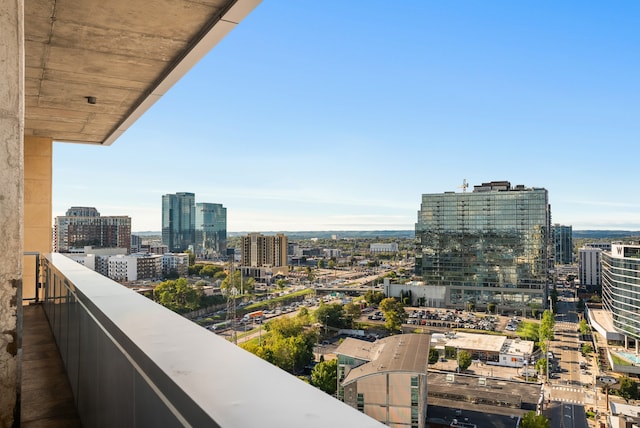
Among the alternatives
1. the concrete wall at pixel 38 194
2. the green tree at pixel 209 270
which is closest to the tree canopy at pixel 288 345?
the green tree at pixel 209 270

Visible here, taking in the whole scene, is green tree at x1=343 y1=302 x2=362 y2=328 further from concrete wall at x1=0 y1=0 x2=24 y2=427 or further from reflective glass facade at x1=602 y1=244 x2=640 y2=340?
concrete wall at x1=0 y1=0 x2=24 y2=427

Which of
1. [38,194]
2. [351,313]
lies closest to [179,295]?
[351,313]

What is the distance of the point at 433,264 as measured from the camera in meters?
46.0

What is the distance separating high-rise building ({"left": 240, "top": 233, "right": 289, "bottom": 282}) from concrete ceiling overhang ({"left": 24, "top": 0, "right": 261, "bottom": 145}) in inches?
1723

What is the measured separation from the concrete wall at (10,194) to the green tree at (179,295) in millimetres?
23452

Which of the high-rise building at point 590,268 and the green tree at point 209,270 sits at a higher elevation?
the green tree at point 209,270

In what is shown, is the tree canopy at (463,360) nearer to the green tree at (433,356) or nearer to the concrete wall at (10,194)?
the green tree at (433,356)

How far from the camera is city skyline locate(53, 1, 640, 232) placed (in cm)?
7150

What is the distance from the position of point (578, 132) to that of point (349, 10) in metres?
45.6

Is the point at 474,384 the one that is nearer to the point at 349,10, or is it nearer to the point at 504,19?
the point at 504,19

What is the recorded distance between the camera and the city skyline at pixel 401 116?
7150 cm

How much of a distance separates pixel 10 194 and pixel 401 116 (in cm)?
9334

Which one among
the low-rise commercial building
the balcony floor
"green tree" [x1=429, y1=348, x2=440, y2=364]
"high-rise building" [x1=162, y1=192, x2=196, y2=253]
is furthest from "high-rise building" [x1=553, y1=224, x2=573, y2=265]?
the balcony floor

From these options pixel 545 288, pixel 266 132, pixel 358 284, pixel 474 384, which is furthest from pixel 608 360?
pixel 266 132
